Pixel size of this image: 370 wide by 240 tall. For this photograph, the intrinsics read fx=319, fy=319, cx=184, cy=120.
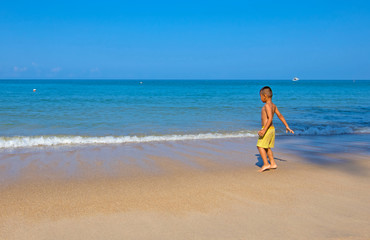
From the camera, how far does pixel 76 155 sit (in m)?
7.34

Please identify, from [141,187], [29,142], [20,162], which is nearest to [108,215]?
[141,187]

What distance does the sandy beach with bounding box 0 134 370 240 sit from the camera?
3.42 m

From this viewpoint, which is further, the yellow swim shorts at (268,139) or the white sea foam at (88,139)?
the white sea foam at (88,139)

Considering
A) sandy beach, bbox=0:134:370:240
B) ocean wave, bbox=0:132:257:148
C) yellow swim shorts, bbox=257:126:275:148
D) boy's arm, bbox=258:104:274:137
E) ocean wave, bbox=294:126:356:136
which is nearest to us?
sandy beach, bbox=0:134:370:240

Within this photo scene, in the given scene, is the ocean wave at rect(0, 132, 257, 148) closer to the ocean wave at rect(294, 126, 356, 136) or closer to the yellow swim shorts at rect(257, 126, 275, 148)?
the ocean wave at rect(294, 126, 356, 136)

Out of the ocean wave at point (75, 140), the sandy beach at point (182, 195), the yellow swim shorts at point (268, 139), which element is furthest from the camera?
the ocean wave at point (75, 140)

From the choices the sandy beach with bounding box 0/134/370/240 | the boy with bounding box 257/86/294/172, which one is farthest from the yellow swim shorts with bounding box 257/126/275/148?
the sandy beach with bounding box 0/134/370/240

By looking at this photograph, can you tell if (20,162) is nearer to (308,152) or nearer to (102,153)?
(102,153)

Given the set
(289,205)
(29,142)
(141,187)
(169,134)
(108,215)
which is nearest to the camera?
(108,215)

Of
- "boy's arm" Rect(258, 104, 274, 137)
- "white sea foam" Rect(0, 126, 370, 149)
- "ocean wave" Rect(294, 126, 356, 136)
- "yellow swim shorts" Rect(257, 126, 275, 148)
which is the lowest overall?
"ocean wave" Rect(294, 126, 356, 136)

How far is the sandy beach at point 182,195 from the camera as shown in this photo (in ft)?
11.2

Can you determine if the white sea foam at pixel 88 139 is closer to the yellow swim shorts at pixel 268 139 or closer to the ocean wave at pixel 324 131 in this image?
the ocean wave at pixel 324 131

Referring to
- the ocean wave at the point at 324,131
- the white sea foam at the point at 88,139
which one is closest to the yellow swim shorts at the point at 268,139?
the white sea foam at the point at 88,139

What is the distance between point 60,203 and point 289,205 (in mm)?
2979
